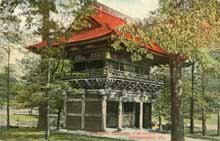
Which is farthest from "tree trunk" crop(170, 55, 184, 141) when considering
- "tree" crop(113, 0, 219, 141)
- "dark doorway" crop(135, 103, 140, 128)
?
"dark doorway" crop(135, 103, 140, 128)

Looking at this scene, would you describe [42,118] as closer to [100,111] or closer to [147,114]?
[100,111]

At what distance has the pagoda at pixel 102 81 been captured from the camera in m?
33.2

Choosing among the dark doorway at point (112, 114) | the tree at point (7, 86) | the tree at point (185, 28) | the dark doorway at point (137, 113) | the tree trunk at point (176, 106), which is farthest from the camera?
the dark doorway at point (137, 113)

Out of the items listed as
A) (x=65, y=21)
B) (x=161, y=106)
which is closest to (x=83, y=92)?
(x=65, y=21)

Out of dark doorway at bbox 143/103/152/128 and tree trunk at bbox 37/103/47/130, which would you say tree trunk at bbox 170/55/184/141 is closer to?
tree trunk at bbox 37/103/47/130

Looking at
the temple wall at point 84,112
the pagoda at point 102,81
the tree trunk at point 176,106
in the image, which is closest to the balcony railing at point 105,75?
the pagoda at point 102,81

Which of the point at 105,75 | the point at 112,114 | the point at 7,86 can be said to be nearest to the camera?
the point at 105,75

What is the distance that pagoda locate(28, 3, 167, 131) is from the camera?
33.2 metres

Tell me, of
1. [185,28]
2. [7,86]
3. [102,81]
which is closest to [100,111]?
[102,81]

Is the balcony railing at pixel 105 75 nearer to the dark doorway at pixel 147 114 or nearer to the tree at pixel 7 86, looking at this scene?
the dark doorway at pixel 147 114

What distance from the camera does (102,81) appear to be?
108ft

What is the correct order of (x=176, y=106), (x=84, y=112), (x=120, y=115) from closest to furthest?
1. (x=176, y=106)
2. (x=84, y=112)
3. (x=120, y=115)

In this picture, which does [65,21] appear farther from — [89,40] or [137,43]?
[89,40]

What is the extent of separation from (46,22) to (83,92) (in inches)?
491
